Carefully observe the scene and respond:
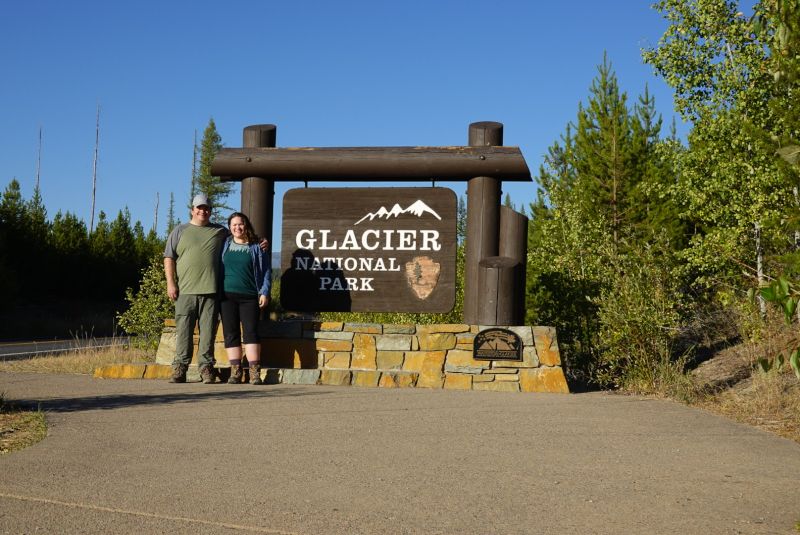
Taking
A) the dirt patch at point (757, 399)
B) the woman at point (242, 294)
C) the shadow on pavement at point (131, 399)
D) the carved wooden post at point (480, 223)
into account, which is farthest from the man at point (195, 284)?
the dirt patch at point (757, 399)

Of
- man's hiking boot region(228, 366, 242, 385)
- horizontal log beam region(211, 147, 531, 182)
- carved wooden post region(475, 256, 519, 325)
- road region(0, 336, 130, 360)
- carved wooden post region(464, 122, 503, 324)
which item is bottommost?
road region(0, 336, 130, 360)

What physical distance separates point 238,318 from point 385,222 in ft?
7.05

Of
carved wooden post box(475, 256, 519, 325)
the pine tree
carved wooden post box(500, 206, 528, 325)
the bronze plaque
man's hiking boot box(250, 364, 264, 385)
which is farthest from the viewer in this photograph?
the pine tree

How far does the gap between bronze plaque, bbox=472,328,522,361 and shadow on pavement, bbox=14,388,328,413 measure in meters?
1.89

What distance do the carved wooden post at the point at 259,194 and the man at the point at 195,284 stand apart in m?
0.77

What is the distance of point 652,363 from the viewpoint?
9.89 meters

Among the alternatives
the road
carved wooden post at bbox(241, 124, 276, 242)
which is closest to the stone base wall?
carved wooden post at bbox(241, 124, 276, 242)

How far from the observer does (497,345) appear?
9195mm

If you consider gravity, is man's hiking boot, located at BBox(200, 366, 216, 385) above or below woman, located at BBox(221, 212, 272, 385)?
below

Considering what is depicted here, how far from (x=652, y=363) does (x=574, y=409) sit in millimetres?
2715

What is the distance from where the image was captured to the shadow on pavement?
6.91 m

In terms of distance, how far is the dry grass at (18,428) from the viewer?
5141mm

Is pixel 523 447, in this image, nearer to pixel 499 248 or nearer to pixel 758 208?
pixel 499 248

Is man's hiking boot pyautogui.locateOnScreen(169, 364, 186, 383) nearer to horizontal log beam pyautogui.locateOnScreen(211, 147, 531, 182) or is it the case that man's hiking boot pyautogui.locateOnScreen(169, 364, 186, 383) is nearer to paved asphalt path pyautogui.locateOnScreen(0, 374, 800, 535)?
paved asphalt path pyautogui.locateOnScreen(0, 374, 800, 535)
